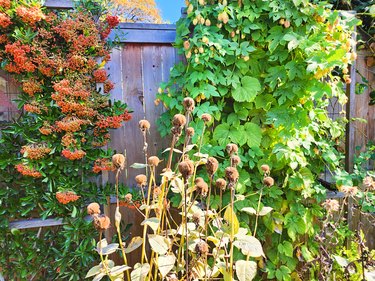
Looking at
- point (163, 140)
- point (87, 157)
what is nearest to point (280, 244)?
point (163, 140)

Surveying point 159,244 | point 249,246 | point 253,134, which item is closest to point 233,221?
point 249,246

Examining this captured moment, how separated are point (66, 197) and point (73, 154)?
0.23m

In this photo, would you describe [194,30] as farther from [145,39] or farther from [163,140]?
[163,140]

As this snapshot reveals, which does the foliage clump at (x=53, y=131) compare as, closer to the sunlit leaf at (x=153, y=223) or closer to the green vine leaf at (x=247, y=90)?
the green vine leaf at (x=247, y=90)

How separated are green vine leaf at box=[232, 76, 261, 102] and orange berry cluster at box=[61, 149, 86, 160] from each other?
2.94ft

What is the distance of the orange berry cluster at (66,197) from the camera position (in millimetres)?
1612

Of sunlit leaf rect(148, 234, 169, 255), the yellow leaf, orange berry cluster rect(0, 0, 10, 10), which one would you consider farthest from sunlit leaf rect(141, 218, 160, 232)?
orange berry cluster rect(0, 0, 10, 10)

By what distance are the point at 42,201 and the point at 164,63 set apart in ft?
3.75

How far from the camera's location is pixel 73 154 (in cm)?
161

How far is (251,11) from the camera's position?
1771 mm

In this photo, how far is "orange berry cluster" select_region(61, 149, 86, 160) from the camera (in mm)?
1603

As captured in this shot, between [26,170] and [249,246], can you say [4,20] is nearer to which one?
[26,170]

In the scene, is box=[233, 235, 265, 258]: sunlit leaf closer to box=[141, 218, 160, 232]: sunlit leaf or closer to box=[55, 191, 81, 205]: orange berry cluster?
box=[141, 218, 160, 232]: sunlit leaf

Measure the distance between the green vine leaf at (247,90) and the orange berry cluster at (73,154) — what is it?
90 centimetres
